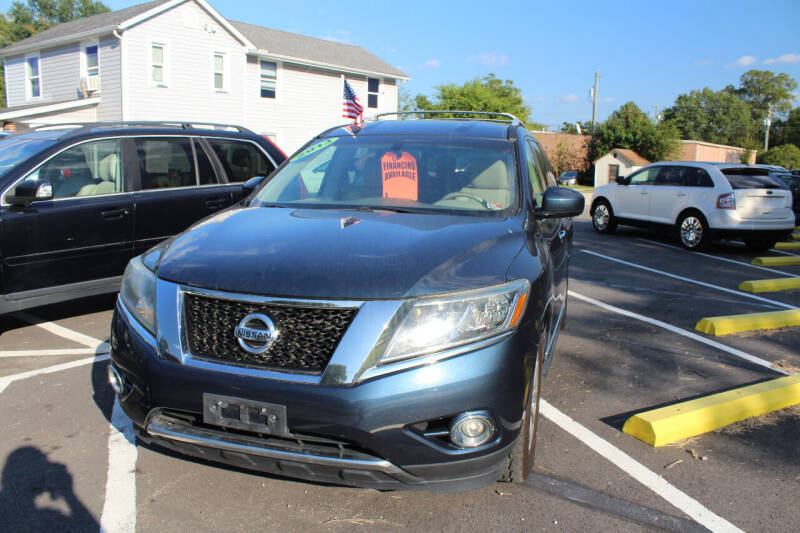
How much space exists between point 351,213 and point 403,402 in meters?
1.42

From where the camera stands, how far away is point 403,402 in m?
2.31

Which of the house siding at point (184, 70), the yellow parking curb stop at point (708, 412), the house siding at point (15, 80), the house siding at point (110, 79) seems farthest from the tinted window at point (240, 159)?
the house siding at point (15, 80)

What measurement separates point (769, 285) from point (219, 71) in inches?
858

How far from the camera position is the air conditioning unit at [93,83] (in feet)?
75.2

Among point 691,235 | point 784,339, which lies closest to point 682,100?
point 691,235

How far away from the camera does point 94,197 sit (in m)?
5.66

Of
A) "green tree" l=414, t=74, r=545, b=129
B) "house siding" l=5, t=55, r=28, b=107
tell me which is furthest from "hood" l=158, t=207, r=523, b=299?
"green tree" l=414, t=74, r=545, b=129

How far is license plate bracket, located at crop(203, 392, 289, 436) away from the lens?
93.2 inches

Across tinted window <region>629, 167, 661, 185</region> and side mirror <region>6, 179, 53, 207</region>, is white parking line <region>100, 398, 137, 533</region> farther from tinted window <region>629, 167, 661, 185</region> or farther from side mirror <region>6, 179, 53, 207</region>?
tinted window <region>629, 167, 661, 185</region>

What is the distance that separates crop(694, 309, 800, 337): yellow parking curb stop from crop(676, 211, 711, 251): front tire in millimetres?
6023

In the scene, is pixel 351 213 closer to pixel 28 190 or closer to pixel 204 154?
pixel 28 190

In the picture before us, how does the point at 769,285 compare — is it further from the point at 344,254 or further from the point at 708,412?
the point at 344,254

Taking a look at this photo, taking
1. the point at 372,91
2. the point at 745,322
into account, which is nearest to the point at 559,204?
the point at 745,322

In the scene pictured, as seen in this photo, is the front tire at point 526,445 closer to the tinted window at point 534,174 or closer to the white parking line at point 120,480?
the tinted window at point 534,174
